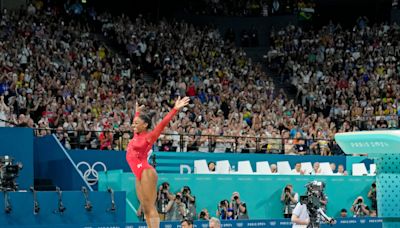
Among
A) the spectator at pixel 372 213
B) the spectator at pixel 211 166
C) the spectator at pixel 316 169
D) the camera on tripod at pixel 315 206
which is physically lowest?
the spectator at pixel 372 213

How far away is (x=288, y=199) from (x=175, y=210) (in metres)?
3.59

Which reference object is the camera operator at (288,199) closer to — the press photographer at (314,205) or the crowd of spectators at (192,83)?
the crowd of spectators at (192,83)

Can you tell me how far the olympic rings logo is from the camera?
67.9ft

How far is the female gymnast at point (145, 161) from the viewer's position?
925 centimetres

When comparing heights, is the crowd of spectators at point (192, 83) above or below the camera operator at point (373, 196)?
above

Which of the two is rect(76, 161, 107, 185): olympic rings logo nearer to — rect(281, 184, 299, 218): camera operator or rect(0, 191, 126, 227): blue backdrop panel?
rect(0, 191, 126, 227): blue backdrop panel

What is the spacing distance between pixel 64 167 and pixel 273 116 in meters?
9.37

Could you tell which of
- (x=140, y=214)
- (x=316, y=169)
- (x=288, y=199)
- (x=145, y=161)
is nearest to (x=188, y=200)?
(x=140, y=214)

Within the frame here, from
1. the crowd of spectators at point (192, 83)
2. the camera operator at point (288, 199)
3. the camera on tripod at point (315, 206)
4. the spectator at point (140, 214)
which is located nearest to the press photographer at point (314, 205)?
the camera on tripod at point (315, 206)

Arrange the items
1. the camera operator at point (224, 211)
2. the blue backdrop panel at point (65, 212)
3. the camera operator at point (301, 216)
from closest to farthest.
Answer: the camera operator at point (301, 216), the blue backdrop panel at point (65, 212), the camera operator at point (224, 211)

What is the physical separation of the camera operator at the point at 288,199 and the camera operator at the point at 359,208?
6.78ft

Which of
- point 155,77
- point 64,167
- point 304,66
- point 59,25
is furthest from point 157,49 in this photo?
point 64,167

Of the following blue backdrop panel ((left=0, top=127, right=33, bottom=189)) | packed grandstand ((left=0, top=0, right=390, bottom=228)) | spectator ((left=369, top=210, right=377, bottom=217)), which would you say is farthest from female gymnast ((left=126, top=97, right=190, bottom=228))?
spectator ((left=369, top=210, right=377, bottom=217))

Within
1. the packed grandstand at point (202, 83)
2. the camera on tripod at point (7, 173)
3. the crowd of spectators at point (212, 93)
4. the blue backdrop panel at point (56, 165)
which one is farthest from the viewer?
the crowd of spectators at point (212, 93)
